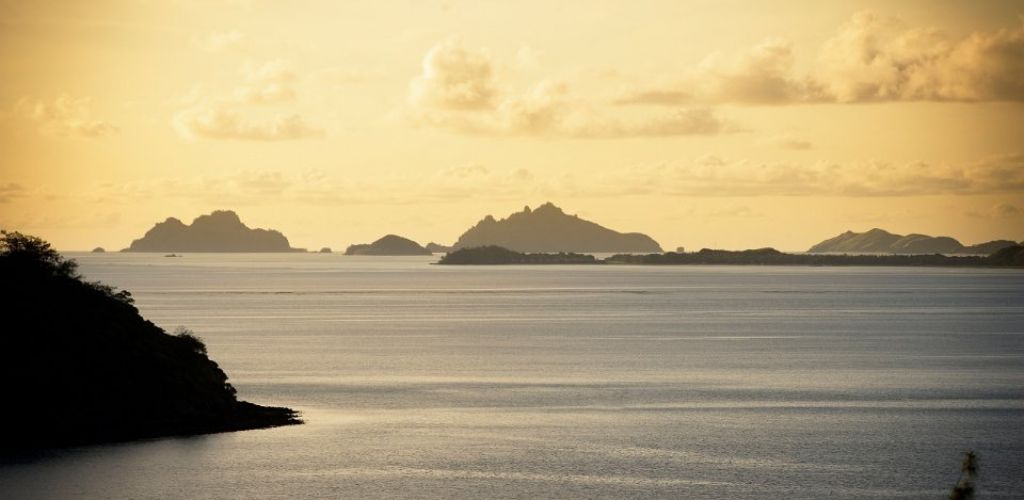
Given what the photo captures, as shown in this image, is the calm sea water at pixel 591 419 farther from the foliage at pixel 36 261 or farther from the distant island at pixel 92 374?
the foliage at pixel 36 261

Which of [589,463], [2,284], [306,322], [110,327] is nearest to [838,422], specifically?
[589,463]

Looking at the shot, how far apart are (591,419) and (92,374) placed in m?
24.0

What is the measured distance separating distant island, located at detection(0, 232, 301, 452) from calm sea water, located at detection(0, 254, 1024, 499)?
1911 mm

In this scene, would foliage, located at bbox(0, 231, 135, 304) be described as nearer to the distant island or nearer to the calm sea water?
the distant island

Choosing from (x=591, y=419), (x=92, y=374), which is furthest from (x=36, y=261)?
(x=591, y=419)

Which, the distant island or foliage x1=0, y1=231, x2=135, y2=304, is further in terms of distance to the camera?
foliage x1=0, y1=231, x2=135, y2=304

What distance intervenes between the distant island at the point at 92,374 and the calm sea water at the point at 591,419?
75.2 inches

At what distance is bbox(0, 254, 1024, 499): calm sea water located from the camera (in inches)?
1864

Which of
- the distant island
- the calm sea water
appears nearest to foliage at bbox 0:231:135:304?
the distant island

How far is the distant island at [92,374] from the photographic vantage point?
5466cm

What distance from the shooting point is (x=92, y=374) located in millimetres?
55938

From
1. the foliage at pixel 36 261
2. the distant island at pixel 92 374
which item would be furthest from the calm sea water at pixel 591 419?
the foliage at pixel 36 261

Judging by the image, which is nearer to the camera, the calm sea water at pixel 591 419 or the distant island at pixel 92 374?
the calm sea water at pixel 591 419

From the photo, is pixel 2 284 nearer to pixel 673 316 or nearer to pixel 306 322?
pixel 306 322
